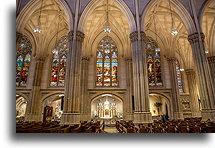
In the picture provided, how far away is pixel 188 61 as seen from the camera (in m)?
22.8

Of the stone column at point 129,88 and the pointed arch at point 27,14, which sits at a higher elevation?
the pointed arch at point 27,14

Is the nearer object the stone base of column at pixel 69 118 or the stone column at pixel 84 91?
the stone base of column at pixel 69 118

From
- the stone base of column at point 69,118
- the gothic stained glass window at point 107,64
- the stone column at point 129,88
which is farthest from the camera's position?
the gothic stained glass window at point 107,64

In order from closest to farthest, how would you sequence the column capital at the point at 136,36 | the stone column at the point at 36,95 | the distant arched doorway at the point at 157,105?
the column capital at the point at 136,36 < the stone column at the point at 36,95 < the distant arched doorway at the point at 157,105

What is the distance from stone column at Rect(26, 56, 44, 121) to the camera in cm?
1659

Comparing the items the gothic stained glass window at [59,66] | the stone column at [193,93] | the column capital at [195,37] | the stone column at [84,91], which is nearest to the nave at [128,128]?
the column capital at [195,37]

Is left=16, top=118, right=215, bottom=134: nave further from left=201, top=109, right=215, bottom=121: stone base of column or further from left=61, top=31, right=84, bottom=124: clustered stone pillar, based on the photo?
left=201, top=109, right=215, bottom=121: stone base of column

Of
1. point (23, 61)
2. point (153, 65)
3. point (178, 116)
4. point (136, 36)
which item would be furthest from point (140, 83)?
point (23, 61)

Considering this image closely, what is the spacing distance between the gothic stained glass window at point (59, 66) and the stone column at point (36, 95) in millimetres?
1615

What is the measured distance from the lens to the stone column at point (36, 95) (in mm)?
16587

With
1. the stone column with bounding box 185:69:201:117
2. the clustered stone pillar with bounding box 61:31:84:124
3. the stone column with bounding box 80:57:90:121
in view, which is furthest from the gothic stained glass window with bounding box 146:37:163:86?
the clustered stone pillar with bounding box 61:31:84:124

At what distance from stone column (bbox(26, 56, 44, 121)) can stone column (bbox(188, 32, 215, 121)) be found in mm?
16835

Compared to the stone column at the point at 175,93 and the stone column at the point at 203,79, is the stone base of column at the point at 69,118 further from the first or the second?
the stone column at the point at 175,93
